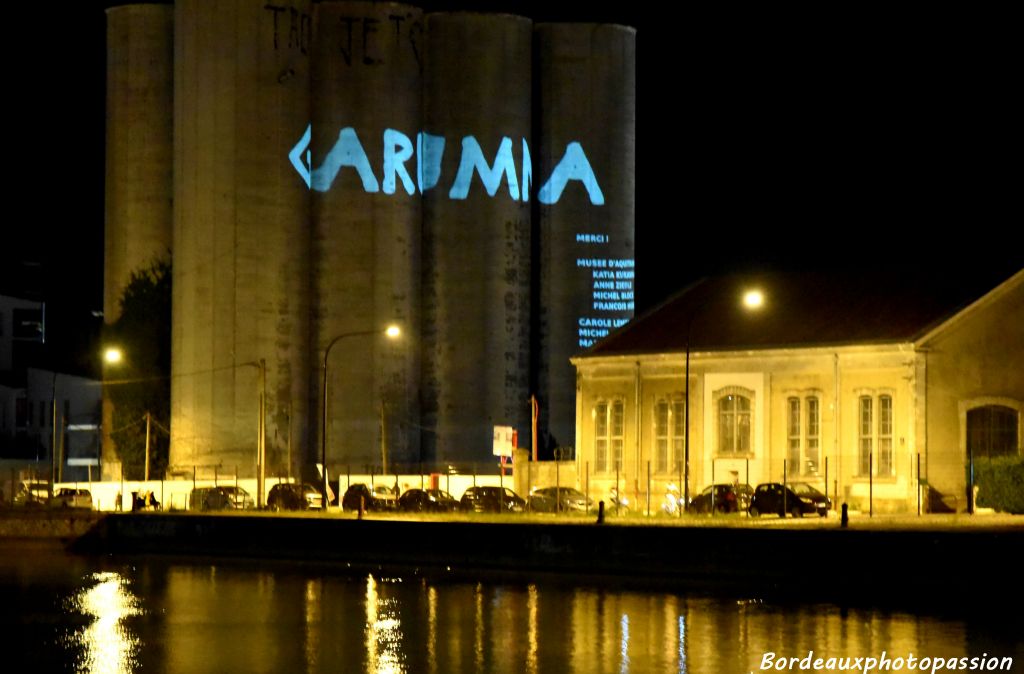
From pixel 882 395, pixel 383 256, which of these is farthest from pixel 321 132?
pixel 882 395

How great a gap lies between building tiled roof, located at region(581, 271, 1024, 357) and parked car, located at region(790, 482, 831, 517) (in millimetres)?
4881

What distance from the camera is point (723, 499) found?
5006cm

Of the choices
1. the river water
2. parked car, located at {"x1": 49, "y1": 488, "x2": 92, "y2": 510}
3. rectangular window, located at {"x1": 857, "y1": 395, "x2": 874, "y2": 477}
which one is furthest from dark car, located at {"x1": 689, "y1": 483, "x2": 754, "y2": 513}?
parked car, located at {"x1": 49, "y1": 488, "x2": 92, "y2": 510}

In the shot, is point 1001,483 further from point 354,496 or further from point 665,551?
point 354,496

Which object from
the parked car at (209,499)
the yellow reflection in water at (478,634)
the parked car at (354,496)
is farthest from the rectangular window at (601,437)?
the yellow reflection in water at (478,634)

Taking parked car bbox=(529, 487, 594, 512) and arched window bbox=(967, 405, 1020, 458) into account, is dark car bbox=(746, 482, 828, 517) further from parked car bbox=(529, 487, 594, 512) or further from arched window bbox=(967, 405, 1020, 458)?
parked car bbox=(529, 487, 594, 512)

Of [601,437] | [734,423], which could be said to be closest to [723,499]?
[734,423]

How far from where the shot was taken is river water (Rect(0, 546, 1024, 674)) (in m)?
23.1

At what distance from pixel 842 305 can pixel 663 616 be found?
2850cm

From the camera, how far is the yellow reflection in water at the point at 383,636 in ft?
74.3

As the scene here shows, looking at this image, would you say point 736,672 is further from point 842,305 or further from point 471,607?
point 842,305

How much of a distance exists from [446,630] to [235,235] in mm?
52126

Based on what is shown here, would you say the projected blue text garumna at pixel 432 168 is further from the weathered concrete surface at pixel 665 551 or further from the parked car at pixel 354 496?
the weathered concrete surface at pixel 665 551

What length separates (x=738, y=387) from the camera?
55625mm
